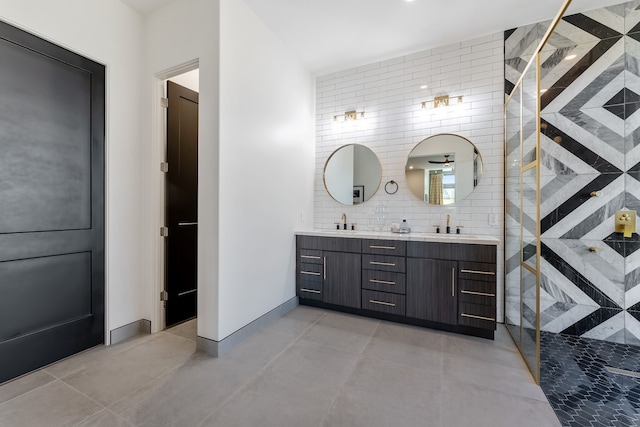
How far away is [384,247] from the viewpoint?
3.03 meters

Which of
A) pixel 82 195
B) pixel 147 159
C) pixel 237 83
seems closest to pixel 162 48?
pixel 237 83

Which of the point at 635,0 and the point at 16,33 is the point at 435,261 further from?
the point at 16,33

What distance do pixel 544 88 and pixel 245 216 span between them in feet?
10.4

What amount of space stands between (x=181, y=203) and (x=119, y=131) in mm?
853

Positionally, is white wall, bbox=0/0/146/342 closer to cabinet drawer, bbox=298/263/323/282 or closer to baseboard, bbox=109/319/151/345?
baseboard, bbox=109/319/151/345

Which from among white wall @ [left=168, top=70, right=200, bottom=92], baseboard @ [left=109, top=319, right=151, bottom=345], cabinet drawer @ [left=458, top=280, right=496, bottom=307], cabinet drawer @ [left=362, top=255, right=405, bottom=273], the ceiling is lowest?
baseboard @ [left=109, top=319, right=151, bottom=345]

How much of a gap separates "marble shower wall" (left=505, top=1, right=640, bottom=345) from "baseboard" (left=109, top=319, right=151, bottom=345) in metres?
3.71

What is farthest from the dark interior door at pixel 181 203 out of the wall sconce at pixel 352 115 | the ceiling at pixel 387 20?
the wall sconce at pixel 352 115

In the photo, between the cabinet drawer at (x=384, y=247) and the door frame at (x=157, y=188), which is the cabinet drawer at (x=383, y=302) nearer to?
the cabinet drawer at (x=384, y=247)

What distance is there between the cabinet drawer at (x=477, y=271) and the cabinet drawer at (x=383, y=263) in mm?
568

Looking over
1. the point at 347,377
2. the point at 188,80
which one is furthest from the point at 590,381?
the point at 188,80

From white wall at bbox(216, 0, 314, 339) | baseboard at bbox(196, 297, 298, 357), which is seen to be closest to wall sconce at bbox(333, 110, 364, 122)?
white wall at bbox(216, 0, 314, 339)

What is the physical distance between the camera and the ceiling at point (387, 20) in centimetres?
258

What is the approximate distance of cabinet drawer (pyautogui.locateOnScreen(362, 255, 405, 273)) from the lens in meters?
2.96
